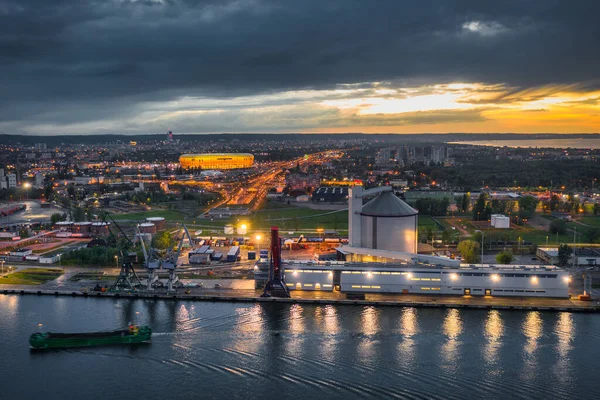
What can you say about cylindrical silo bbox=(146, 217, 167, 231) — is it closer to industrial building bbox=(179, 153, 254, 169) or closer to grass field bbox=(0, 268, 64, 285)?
grass field bbox=(0, 268, 64, 285)

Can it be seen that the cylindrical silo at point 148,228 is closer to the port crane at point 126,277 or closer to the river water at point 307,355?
the port crane at point 126,277

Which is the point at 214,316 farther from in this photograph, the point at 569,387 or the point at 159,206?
the point at 159,206

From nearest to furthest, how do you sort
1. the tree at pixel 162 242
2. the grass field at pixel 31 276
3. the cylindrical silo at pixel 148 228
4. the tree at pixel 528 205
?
the grass field at pixel 31 276, the tree at pixel 162 242, the cylindrical silo at pixel 148 228, the tree at pixel 528 205

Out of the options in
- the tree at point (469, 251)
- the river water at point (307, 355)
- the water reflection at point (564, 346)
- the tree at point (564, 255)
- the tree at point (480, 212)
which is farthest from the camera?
the tree at point (480, 212)

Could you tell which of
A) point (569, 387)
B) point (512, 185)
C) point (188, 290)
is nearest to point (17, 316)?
point (188, 290)

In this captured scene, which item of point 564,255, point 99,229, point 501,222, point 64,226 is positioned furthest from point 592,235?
point 64,226

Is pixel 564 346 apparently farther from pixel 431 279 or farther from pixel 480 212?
pixel 480 212

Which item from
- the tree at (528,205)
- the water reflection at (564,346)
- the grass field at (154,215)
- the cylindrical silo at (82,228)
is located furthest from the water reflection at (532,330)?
the grass field at (154,215)
